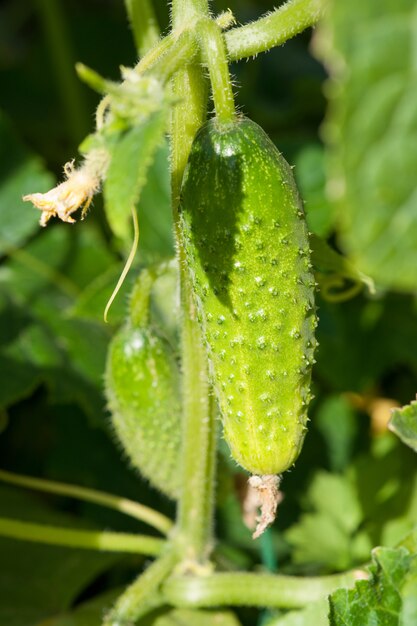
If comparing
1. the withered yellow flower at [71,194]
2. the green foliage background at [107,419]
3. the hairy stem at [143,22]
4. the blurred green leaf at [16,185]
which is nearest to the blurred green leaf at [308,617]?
the green foliage background at [107,419]

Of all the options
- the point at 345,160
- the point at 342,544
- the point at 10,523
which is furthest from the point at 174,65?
the point at 342,544

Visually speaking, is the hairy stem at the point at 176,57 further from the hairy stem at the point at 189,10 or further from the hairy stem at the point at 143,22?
the hairy stem at the point at 143,22

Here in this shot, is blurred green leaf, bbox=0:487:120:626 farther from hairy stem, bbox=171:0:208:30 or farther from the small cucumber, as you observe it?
hairy stem, bbox=171:0:208:30

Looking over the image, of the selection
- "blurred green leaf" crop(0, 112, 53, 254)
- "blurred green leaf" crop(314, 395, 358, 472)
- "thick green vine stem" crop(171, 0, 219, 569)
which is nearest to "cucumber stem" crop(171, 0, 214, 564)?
"thick green vine stem" crop(171, 0, 219, 569)

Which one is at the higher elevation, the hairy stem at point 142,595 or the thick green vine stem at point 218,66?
the thick green vine stem at point 218,66

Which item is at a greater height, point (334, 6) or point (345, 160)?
point (334, 6)

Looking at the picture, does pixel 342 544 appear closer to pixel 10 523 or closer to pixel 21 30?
pixel 10 523
